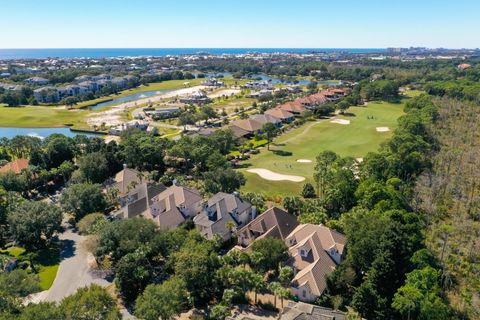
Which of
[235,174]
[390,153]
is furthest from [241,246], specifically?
[390,153]

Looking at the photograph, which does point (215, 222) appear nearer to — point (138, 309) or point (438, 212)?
point (138, 309)

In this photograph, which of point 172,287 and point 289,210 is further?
point 289,210

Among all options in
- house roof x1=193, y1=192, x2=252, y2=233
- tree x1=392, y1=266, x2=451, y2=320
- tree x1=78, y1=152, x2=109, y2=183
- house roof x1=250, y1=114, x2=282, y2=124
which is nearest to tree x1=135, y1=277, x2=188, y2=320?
house roof x1=193, y1=192, x2=252, y2=233

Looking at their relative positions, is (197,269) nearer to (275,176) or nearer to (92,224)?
(92,224)

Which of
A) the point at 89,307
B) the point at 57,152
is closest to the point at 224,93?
the point at 57,152

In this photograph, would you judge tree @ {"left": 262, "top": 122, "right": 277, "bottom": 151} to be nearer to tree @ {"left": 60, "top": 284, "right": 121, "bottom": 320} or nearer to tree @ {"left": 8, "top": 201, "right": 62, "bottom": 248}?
tree @ {"left": 8, "top": 201, "right": 62, "bottom": 248}
